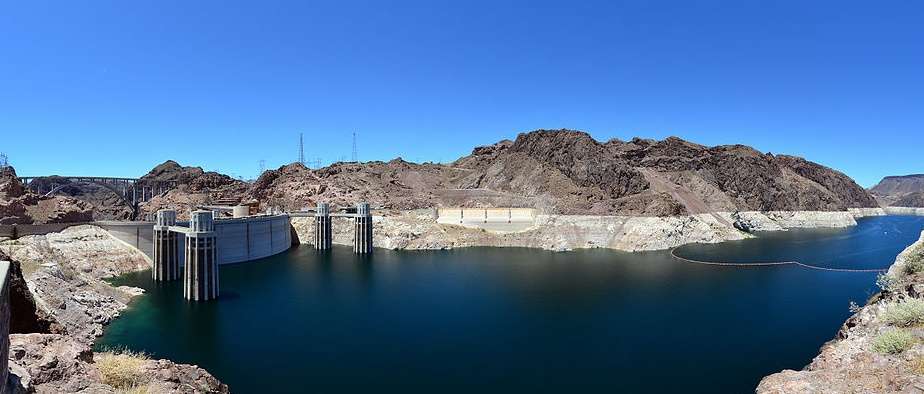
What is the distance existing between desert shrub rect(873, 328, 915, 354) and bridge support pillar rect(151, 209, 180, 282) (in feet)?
168

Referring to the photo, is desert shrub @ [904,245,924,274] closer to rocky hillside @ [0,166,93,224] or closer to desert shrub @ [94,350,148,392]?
desert shrub @ [94,350,148,392]

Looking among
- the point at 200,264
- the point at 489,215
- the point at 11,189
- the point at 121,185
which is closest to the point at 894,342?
the point at 200,264

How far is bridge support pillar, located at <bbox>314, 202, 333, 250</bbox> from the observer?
74.1 metres

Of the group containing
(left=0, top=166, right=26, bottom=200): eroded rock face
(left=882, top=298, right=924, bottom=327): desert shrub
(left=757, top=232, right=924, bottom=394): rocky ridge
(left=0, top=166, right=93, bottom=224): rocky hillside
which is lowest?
(left=757, top=232, right=924, bottom=394): rocky ridge

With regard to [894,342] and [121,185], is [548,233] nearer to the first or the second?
[894,342]

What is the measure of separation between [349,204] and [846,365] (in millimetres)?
81498

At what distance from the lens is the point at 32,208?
52.0 meters

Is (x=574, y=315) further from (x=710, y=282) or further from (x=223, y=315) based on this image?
(x=223, y=315)

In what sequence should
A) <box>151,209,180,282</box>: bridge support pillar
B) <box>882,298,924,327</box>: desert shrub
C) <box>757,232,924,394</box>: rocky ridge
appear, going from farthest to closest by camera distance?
<box>151,209,180,282</box>: bridge support pillar, <box>882,298,924,327</box>: desert shrub, <box>757,232,924,394</box>: rocky ridge

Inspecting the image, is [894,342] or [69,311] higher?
[894,342]

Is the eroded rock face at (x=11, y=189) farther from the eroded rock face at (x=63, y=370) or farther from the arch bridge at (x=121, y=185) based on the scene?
the eroded rock face at (x=63, y=370)

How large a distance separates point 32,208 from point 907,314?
70.9 meters

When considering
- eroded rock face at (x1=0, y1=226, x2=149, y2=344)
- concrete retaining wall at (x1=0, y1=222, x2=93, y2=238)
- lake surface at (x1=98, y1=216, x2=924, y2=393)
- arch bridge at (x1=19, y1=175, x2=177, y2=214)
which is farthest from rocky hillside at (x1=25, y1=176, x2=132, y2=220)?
→ lake surface at (x1=98, y1=216, x2=924, y2=393)

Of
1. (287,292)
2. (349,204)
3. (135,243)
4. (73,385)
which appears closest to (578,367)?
(73,385)
